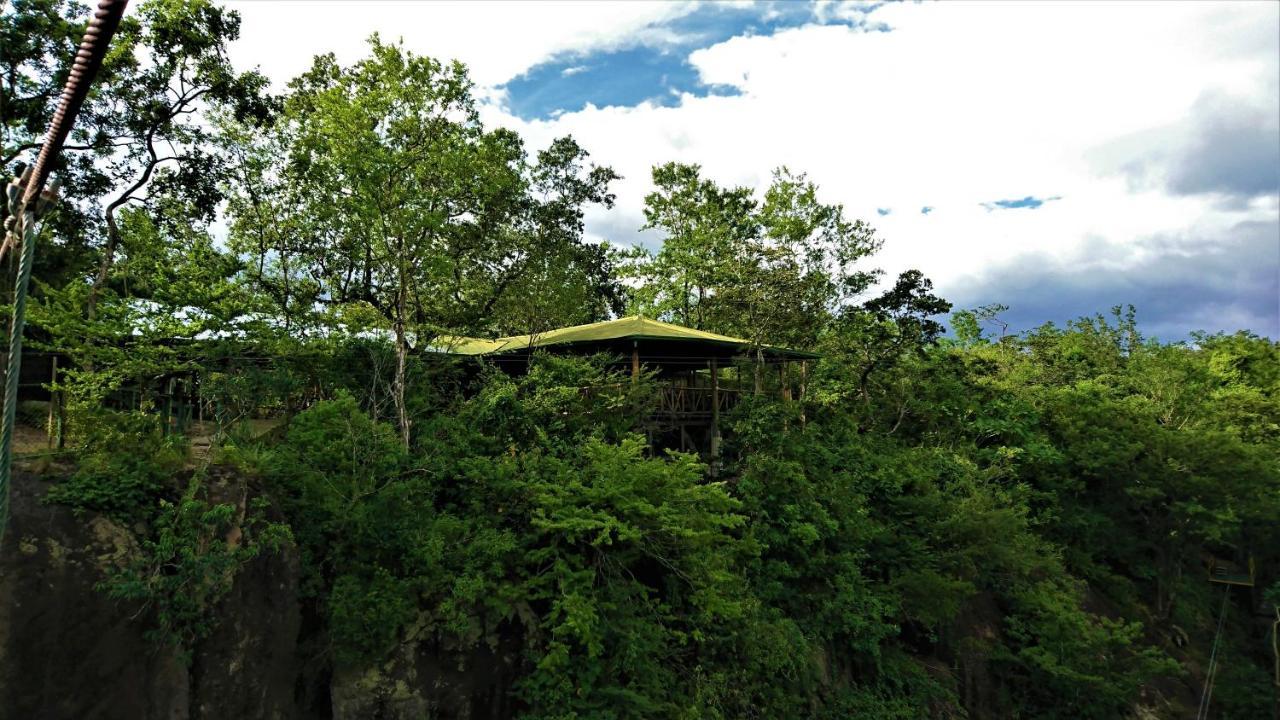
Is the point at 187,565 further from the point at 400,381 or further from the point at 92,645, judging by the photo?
the point at 400,381

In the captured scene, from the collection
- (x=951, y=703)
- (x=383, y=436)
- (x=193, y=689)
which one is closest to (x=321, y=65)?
(x=383, y=436)

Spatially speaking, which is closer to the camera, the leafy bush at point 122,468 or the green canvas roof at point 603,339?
the leafy bush at point 122,468

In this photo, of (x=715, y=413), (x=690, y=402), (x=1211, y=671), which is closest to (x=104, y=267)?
(x=690, y=402)

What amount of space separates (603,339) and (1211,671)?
2639 centimetres

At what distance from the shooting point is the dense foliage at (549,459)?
10562 millimetres

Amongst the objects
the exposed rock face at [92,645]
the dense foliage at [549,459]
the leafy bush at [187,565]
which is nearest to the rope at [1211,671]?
the dense foliage at [549,459]

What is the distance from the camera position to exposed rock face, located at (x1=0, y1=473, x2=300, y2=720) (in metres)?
7.11

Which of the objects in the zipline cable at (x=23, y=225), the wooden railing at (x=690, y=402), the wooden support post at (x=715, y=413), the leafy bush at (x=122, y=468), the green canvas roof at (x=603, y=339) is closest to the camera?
the zipline cable at (x=23, y=225)

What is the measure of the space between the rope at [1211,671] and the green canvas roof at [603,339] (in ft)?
61.9

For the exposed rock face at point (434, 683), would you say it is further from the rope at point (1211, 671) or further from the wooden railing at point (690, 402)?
the rope at point (1211, 671)

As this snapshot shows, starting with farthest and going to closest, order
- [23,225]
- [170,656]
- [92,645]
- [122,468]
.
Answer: [122,468], [170,656], [92,645], [23,225]

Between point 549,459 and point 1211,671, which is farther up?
point 549,459

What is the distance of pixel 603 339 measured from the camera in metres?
18.2

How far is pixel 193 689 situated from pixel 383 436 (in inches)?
189
